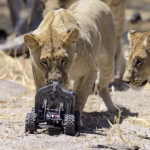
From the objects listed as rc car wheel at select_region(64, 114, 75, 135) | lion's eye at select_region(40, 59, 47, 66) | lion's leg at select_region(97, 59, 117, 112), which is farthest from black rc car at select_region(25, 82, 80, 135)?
lion's leg at select_region(97, 59, 117, 112)

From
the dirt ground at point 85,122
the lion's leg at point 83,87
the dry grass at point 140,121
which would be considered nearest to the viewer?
the dirt ground at point 85,122

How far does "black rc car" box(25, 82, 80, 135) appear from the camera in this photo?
148 inches

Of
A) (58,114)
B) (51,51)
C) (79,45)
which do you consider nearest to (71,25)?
(79,45)

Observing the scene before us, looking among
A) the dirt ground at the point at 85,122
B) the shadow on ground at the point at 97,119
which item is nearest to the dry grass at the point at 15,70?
the dirt ground at the point at 85,122

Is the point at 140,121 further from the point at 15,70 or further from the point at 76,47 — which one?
the point at 15,70

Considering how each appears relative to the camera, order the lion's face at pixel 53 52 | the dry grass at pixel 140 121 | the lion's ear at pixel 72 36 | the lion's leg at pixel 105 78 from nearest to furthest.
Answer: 1. the lion's face at pixel 53 52
2. the lion's ear at pixel 72 36
3. the dry grass at pixel 140 121
4. the lion's leg at pixel 105 78

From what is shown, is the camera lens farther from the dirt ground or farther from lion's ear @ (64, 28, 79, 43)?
lion's ear @ (64, 28, 79, 43)

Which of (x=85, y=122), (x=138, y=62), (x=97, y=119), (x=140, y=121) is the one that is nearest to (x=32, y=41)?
(x=138, y=62)

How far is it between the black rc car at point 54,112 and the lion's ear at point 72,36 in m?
0.43

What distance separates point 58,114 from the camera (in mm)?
3824

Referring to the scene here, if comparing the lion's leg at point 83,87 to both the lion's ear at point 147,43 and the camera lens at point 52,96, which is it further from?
the lion's ear at point 147,43

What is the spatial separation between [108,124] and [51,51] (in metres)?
1.23

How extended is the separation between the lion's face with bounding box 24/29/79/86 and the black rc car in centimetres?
9

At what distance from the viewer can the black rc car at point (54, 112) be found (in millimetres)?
3758
